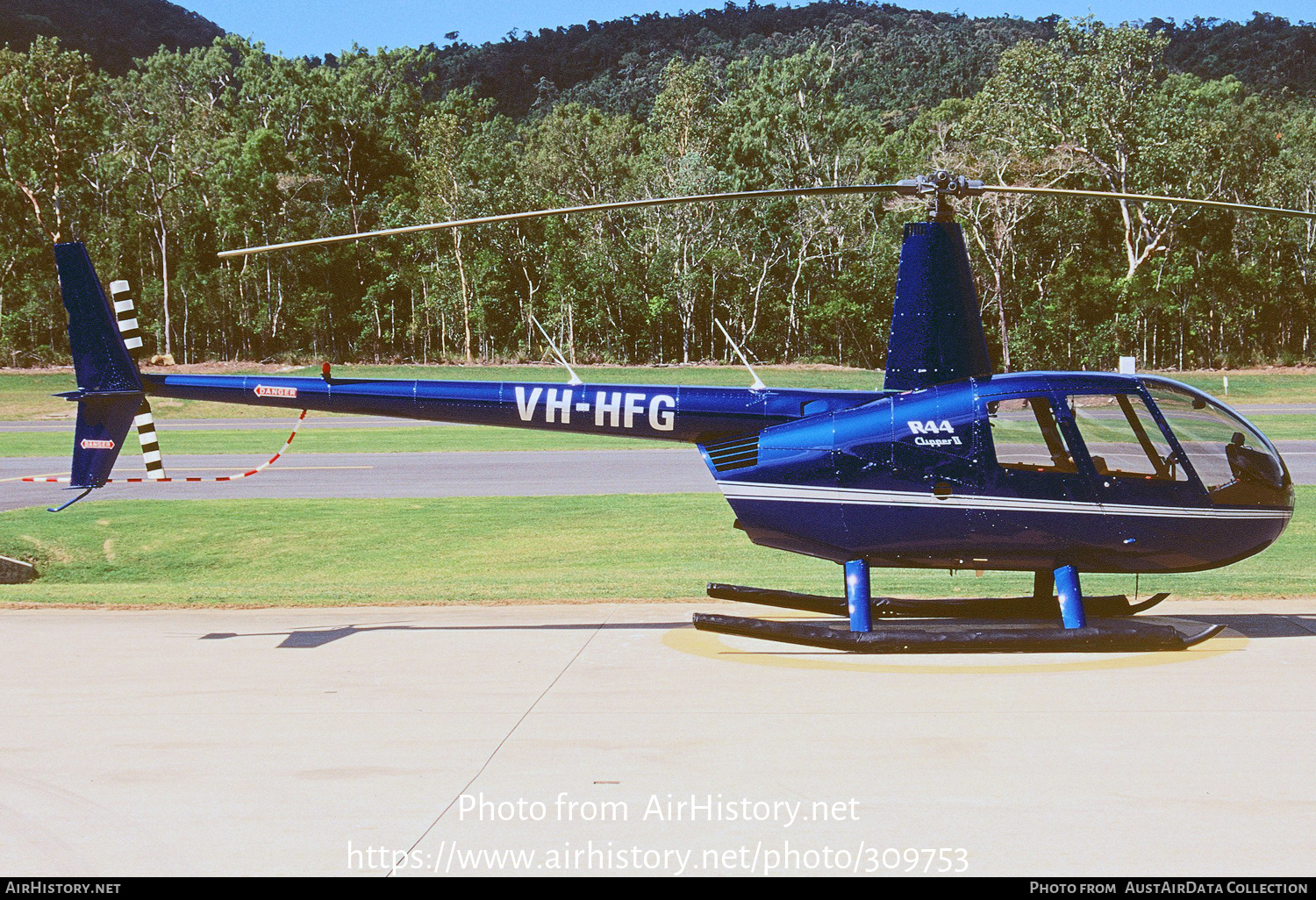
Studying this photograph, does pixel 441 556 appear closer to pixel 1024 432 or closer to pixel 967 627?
pixel 967 627

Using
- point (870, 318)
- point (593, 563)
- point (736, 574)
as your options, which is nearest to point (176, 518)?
point (593, 563)

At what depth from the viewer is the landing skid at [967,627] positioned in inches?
304

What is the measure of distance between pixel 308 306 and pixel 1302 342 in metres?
52.6

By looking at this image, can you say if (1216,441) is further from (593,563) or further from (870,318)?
(870,318)

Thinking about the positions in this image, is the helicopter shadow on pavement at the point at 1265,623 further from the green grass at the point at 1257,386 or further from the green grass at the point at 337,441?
the green grass at the point at 1257,386

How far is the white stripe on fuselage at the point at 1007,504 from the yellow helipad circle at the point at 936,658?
0.98 metres

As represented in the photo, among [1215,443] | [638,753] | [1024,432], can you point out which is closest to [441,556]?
[1024,432]

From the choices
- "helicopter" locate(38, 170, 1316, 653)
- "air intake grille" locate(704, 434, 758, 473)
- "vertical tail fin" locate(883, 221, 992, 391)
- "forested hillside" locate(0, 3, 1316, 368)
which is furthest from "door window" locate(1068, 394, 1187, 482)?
"forested hillside" locate(0, 3, 1316, 368)

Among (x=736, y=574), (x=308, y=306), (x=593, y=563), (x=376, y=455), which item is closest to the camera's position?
(x=736, y=574)

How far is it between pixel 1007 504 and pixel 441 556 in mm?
8695

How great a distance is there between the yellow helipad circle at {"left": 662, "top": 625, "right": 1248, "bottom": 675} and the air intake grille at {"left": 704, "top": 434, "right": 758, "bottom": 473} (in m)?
1.38

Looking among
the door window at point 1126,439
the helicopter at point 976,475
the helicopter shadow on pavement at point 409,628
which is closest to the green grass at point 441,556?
the helicopter shadow on pavement at point 409,628

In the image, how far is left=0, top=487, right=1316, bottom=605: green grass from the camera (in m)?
11.0

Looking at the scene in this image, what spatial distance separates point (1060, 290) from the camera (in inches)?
1986
